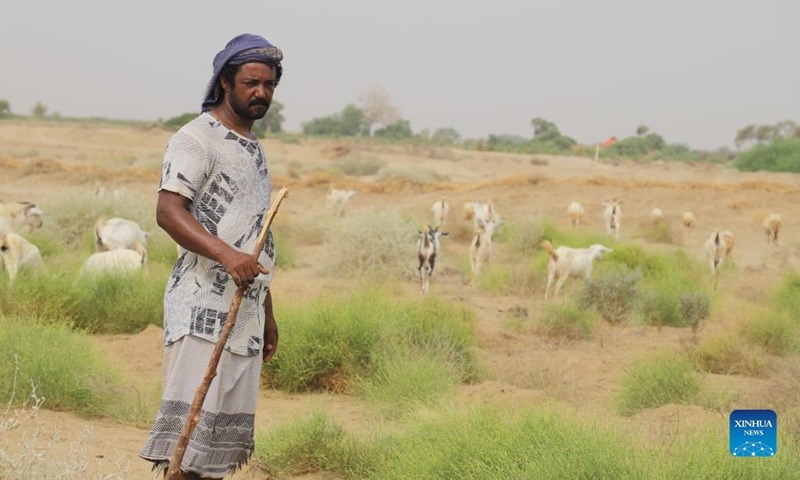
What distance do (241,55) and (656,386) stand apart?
16.6 ft

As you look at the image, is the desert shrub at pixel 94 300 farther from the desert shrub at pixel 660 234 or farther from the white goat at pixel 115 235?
the desert shrub at pixel 660 234

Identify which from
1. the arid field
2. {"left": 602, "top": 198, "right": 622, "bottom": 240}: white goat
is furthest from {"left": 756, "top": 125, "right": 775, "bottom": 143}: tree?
{"left": 602, "top": 198, "right": 622, "bottom": 240}: white goat

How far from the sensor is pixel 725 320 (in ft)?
38.3

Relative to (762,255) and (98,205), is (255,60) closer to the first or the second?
(98,205)

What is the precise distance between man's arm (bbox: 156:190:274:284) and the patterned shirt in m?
0.05

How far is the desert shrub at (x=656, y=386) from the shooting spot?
23.9 feet

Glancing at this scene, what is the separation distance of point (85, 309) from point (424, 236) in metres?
5.75

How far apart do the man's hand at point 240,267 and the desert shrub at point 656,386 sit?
469cm

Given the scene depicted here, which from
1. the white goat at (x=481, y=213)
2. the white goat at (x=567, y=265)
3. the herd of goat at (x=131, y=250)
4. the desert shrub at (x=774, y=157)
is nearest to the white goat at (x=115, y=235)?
the herd of goat at (x=131, y=250)

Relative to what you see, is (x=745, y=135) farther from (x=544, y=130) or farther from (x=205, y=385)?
(x=205, y=385)

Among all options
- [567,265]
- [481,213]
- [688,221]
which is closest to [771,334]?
[567,265]

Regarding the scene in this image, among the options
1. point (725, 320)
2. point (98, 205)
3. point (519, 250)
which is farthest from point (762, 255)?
point (98, 205)

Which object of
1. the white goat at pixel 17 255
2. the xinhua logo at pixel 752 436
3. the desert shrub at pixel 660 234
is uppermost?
the xinhua logo at pixel 752 436

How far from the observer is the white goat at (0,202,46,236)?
1283cm
